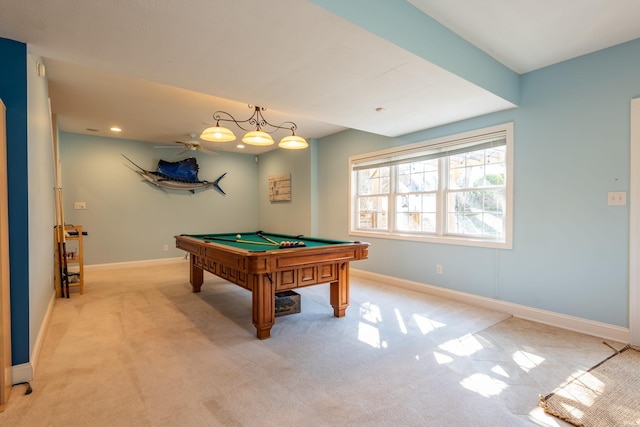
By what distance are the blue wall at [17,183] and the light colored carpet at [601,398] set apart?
3.18 meters

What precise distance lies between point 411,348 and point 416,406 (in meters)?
0.75

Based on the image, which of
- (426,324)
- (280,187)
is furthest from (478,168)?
(280,187)

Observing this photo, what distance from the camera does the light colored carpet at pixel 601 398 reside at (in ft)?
5.38

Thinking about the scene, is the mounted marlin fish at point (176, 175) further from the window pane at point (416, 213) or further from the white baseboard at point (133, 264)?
the window pane at point (416, 213)

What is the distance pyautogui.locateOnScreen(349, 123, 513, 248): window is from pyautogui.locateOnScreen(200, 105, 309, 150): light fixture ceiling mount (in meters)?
1.47

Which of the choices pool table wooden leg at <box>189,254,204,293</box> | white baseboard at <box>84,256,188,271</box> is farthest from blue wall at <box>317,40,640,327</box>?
white baseboard at <box>84,256,188,271</box>

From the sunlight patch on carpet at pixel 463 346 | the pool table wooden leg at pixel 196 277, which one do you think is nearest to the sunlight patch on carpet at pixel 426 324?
the sunlight patch on carpet at pixel 463 346

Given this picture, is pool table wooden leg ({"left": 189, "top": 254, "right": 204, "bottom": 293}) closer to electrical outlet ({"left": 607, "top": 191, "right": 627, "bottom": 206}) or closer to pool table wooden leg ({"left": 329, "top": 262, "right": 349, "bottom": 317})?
pool table wooden leg ({"left": 329, "top": 262, "right": 349, "bottom": 317})


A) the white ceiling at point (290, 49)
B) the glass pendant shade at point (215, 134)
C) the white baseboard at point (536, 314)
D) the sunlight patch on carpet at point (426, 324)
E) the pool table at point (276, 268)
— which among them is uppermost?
the white ceiling at point (290, 49)

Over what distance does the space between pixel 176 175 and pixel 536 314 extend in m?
6.23

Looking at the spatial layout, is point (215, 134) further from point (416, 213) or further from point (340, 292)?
point (416, 213)

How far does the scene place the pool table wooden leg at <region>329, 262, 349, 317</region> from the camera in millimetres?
3170

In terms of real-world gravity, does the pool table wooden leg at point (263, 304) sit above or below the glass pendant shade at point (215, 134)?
below

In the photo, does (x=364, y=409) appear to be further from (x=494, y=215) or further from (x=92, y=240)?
(x=92, y=240)
